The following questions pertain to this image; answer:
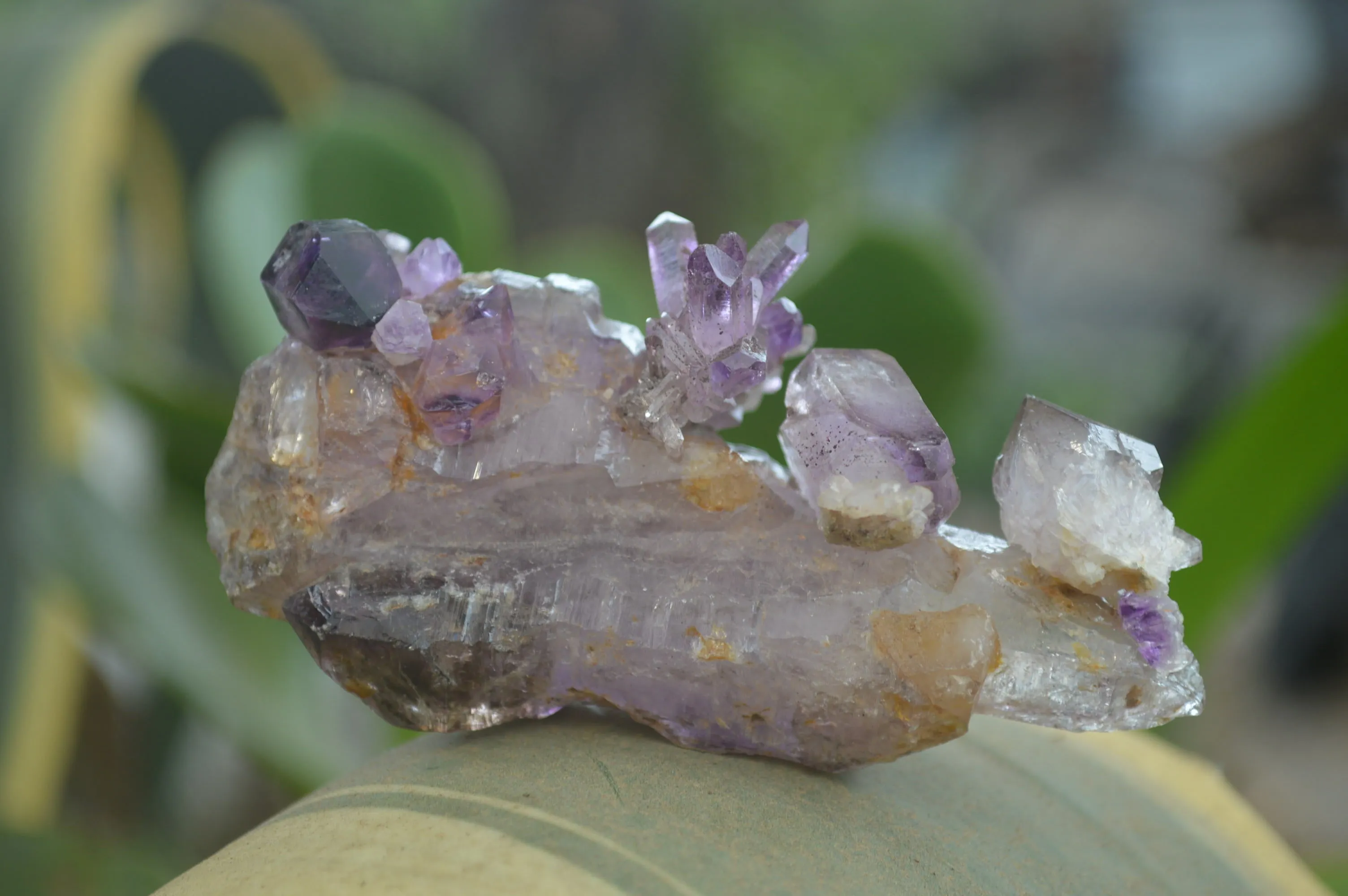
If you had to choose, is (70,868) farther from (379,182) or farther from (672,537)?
(379,182)

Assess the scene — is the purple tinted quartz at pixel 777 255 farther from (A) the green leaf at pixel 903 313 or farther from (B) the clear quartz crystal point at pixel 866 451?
(A) the green leaf at pixel 903 313

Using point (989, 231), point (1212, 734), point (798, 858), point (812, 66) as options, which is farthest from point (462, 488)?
point (812, 66)

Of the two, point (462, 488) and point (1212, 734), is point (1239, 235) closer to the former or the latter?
point (1212, 734)

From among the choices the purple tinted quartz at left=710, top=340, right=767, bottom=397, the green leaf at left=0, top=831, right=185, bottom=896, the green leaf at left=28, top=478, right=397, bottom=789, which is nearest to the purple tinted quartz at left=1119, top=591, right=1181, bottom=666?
the purple tinted quartz at left=710, top=340, right=767, bottom=397

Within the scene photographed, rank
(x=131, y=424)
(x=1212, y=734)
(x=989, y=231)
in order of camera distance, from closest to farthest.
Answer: (x=131, y=424), (x=1212, y=734), (x=989, y=231)

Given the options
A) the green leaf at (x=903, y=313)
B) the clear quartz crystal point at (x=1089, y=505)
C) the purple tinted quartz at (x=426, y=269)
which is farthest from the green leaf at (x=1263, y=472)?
the purple tinted quartz at (x=426, y=269)

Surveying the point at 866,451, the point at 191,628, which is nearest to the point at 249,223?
the point at 191,628

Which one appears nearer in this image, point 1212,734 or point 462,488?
point 462,488
